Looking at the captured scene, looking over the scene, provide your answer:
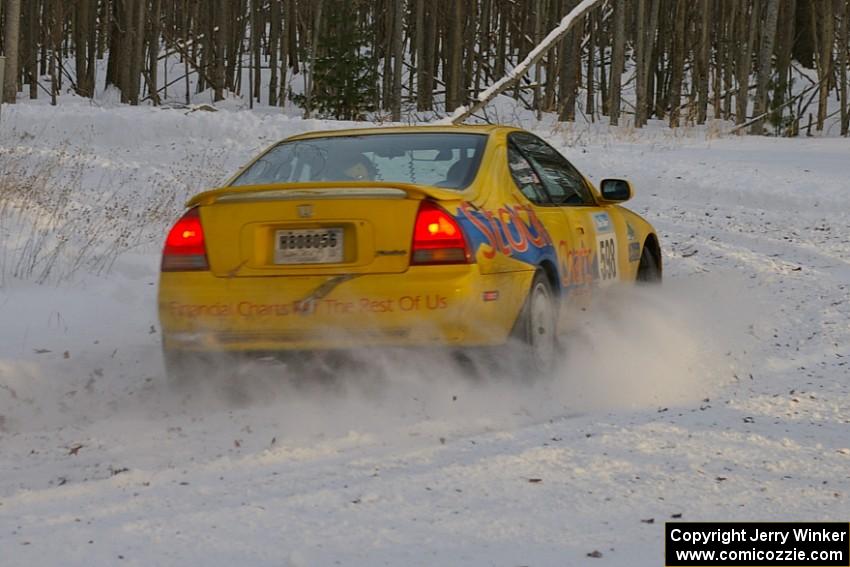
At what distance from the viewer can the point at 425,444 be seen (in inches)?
201

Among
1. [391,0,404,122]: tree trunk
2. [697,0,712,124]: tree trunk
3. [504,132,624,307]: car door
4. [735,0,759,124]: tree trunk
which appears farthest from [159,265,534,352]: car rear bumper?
[697,0,712,124]: tree trunk

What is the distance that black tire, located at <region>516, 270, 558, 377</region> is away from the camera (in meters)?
5.98

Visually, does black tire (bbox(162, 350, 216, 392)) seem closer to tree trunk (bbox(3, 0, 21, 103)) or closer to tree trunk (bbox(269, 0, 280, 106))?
tree trunk (bbox(3, 0, 21, 103))

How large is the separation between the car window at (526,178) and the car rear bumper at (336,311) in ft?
3.20

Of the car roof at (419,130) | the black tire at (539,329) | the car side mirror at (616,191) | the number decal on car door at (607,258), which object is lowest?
the black tire at (539,329)

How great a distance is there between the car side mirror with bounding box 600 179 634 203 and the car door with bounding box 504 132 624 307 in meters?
0.08

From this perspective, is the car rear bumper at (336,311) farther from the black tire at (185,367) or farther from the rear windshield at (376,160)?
the rear windshield at (376,160)

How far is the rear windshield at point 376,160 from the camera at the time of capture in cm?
622

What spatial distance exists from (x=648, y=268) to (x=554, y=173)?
1.80m

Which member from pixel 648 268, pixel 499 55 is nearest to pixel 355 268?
pixel 648 268

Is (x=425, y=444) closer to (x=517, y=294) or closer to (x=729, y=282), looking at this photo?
(x=517, y=294)

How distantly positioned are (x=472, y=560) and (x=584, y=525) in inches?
21.6

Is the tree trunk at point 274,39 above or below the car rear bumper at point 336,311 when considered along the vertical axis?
above

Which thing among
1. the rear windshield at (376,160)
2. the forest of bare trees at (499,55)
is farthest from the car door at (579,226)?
the forest of bare trees at (499,55)
